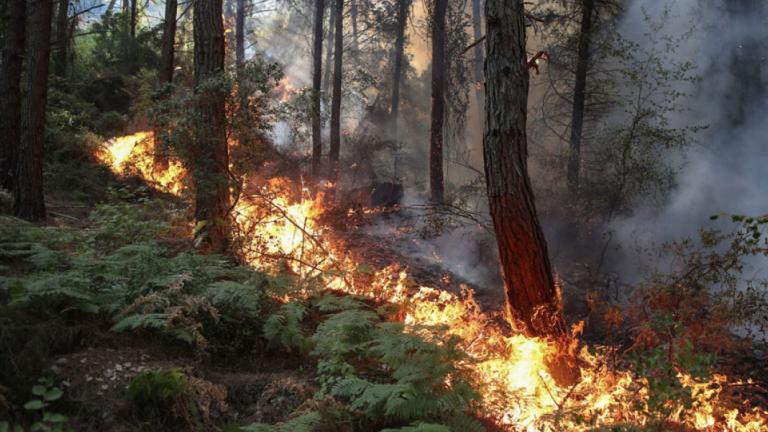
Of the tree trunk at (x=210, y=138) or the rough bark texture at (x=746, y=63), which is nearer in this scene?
the tree trunk at (x=210, y=138)

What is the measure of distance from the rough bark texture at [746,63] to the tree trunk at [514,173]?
13806 mm

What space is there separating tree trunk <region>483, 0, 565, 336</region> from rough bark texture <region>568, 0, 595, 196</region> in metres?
8.80

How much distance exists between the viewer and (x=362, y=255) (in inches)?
484

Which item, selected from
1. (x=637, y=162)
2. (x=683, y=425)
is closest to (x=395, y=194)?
(x=637, y=162)

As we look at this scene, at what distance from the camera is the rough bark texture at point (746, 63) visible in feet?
55.6

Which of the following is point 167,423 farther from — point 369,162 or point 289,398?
point 369,162

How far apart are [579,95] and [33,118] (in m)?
13.1

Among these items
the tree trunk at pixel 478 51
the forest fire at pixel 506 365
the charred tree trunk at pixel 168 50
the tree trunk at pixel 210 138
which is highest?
the tree trunk at pixel 478 51

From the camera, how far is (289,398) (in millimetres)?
4352

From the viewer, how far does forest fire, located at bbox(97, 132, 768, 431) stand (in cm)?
505

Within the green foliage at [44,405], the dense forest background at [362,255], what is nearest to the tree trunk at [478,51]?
the dense forest background at [362,255]

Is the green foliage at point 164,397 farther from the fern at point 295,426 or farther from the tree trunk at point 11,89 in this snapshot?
the tree trunk at point 11,89

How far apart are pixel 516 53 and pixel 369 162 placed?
49.3 ft

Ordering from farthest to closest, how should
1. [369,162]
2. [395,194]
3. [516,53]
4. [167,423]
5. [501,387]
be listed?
[369,162]
[395,194]
[516,53]
[501,387]
[167,423]
